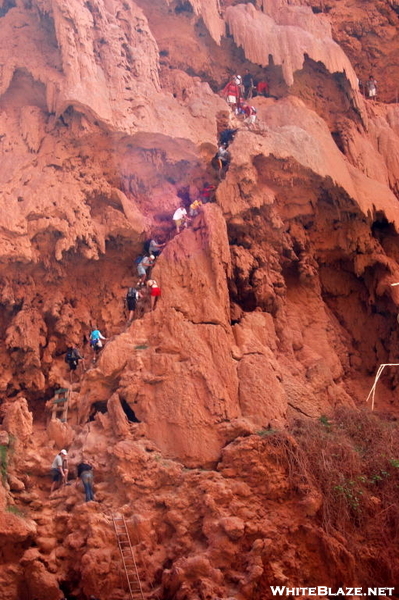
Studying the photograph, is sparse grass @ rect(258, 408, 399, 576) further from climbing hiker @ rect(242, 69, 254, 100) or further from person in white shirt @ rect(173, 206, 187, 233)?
climbing hiker @ rect(242, 69, 254, 100)

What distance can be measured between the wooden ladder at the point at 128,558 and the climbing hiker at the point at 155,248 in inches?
209

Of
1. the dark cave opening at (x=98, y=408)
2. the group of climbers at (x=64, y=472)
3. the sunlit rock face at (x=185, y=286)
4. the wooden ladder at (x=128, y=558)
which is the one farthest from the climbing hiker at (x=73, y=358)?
the wooden ladder at (x=128, y=558)

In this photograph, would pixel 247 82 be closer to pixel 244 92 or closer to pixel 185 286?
pixel 244 92

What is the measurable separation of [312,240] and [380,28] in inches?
292

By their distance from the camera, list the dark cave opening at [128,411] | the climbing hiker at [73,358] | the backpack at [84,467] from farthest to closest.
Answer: the climbing hiker at [73,358] → the dark cave opening at [128,411] → the backpack at [84,467]

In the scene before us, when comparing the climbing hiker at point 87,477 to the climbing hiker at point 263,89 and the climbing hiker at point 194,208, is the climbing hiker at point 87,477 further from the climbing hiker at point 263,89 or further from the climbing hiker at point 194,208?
the climbing hiker at point 263,89

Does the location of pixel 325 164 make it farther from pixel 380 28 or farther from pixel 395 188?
pixel 380 28

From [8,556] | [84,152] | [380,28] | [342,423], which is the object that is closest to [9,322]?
[84,152]

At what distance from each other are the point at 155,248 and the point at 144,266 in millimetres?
447

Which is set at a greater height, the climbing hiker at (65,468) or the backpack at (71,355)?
the backpack at (71,355)

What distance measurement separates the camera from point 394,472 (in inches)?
424

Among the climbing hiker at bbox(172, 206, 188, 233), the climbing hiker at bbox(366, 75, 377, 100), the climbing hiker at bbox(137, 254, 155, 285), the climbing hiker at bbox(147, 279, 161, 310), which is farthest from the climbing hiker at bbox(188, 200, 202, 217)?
the climbing hiker at bbox(366, 75, 377, 100)

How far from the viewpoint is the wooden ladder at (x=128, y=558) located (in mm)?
8969

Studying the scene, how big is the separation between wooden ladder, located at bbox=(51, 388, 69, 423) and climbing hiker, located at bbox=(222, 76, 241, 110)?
7536mm
